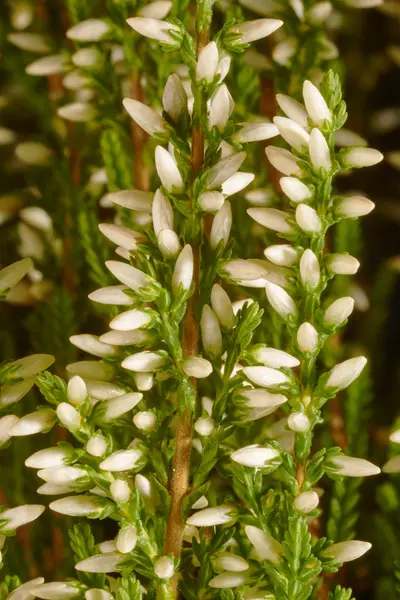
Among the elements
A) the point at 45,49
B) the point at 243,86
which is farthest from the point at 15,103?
the point at 243,86

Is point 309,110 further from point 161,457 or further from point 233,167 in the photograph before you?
point 161,457

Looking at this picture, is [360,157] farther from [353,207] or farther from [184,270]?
[184,270]

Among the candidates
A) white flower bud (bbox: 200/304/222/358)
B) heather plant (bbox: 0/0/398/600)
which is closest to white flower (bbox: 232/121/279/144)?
heather plant (bbox: 0/0/398/600)

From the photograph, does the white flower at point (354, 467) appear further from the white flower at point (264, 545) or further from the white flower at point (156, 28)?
the white flower at point (156, 28)

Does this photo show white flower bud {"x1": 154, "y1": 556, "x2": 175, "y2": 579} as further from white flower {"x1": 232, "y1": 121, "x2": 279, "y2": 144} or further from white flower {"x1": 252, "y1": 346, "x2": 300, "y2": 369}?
white flower {"x1": 232, "y1": 121, "x2": 279, "y2": 144}

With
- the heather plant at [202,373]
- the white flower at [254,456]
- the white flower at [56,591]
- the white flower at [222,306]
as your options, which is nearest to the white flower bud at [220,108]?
the heather plant at [202,373]

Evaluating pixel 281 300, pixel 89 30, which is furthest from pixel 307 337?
pixel 89 30
